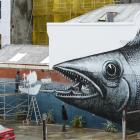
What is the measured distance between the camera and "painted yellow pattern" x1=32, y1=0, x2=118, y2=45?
45.8m

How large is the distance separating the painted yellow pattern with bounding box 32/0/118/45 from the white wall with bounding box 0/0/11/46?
216cm

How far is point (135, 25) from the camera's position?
1372 inches

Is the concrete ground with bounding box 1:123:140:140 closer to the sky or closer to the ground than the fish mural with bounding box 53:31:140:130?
closer to the ground

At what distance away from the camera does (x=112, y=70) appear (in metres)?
35.6

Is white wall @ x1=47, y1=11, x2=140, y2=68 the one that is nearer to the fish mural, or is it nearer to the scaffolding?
the fish mural

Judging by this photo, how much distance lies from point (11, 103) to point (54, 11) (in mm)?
9272

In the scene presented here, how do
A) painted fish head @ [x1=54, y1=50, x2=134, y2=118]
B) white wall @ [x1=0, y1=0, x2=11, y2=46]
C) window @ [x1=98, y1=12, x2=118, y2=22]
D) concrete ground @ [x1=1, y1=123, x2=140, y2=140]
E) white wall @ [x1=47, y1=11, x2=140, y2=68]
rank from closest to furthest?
concrete ground @ [x1=1, y1=123, x2=140, y2=140], white wall @ [x1=47, y1=11, x2=140, y2=68], painted fish head @ [x1=54, y1=50, x2=134, y2=118], window @ [x1=98, y1=12, x2=118, y2=22], white wall @ [x1=0, y1=0, x2=11, y2=46]

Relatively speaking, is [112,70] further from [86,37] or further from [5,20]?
[5,20]

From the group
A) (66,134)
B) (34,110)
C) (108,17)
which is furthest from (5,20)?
(66,134)

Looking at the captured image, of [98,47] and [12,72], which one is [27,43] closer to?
[12,72]

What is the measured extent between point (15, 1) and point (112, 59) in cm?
1485

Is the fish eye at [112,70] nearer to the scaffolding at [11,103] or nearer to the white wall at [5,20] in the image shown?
the scaffolding at [11,103]

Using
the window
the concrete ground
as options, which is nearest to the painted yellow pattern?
the window

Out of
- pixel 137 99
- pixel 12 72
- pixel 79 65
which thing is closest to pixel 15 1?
pixel 12 72
